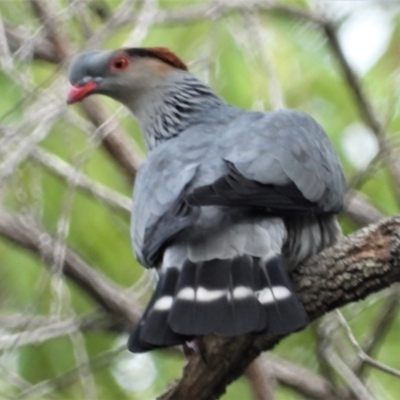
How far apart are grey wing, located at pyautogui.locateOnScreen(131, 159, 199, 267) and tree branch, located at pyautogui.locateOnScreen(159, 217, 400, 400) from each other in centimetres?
48

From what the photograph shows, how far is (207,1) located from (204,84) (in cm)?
72

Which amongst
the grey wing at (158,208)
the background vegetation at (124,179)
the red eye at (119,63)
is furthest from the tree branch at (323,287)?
the red eye at (119,63)

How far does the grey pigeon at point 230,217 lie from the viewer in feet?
12.2

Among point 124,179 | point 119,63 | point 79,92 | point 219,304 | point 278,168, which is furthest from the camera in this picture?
point 124,179

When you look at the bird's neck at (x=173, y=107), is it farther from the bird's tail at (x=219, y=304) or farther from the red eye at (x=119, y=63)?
the bird's tail at (x=219, y=304)

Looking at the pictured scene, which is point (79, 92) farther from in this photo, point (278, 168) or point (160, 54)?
point (278, 168)

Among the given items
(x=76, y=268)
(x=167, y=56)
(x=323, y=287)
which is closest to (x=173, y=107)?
(x=167, y=56)

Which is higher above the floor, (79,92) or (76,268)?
(79,92)

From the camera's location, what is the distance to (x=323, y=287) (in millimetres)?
4059

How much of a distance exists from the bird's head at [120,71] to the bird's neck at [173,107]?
62 mm

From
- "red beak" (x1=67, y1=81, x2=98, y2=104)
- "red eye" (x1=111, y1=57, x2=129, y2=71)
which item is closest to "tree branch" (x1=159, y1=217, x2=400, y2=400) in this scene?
"red beak" (x1=67, y1=81, x2=98, y2=104)

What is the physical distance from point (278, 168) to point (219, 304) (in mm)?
728

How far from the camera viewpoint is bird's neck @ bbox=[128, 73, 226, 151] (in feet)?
17.7

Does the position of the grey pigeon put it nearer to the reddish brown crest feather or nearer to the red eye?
the red eye
